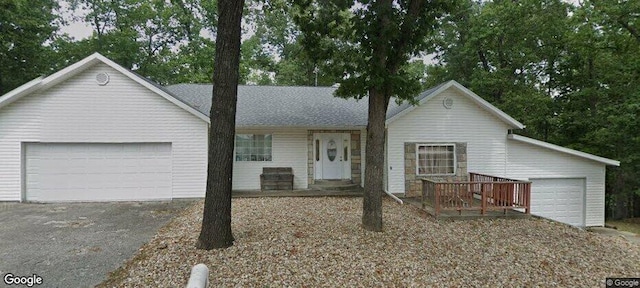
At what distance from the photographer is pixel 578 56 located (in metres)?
15.6

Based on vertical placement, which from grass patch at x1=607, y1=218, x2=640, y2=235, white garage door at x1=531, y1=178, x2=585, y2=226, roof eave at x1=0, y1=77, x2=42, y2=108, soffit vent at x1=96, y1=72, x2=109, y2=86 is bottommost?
grass patch at x1=607, y1=218, x2=640, y2=235

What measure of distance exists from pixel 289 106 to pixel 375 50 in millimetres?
6863

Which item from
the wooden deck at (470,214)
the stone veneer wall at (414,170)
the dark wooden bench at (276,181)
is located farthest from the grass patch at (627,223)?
the dark wooden bench at (276,181)

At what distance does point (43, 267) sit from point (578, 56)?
70.2ft

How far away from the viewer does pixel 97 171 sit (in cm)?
988

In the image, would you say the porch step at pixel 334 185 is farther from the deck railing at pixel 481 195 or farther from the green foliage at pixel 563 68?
the green foliage at pixel 563 68

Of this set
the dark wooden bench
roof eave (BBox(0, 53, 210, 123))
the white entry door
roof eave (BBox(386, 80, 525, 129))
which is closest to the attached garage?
roof eave (BBox(386, 80, 525, 129))

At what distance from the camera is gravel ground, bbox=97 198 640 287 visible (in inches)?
172

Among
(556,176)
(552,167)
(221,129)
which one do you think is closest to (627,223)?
(556,176)

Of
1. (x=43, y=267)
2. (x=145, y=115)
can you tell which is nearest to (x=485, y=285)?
(x=43, y=267)

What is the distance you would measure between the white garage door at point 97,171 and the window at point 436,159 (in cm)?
885

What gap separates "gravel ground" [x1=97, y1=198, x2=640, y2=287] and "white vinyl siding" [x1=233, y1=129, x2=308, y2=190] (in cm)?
377

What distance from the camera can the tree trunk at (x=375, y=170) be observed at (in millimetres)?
6402

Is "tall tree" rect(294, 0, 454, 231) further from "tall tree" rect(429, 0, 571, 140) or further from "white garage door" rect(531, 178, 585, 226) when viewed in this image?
"tall tree" rect(429, 0, 571, 140)
